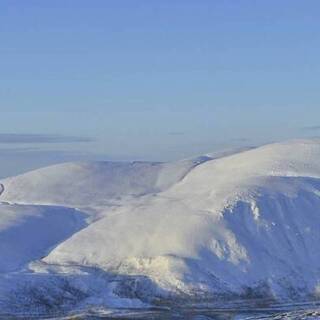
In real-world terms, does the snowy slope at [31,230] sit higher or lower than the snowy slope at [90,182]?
lower

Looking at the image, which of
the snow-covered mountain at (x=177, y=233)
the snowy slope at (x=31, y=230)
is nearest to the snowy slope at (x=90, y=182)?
the snow-covered mountain at (x=177, y=233)

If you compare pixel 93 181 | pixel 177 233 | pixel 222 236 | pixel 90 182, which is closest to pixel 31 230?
pixel 177 233

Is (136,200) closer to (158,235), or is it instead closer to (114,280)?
(158,235)

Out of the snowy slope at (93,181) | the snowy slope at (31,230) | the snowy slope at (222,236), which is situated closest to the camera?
the snowy slope at (222,236)

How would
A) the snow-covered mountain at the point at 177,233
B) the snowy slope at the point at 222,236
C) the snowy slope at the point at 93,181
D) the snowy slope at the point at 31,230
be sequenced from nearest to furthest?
the snow-covered mountain at the point at 177,233
the snowy slope at the point at 222,236
the snowy slope at the point at 31,230
the snowy slope at the point at 93,181

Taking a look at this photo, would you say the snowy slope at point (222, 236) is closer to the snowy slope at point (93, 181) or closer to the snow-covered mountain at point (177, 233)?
the snow-covered mountain at point (177, 233)

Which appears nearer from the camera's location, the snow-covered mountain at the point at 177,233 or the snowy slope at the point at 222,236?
the snow-covered mountain at the point at 177,233

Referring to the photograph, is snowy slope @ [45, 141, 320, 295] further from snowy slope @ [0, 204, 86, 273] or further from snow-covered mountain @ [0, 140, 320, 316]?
snowy slope @ [0, 204, 86, 273]

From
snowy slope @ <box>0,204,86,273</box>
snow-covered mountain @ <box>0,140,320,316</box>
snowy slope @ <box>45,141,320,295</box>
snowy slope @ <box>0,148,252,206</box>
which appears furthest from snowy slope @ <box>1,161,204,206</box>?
snowy slope @ <box>45,141,320,295</box>

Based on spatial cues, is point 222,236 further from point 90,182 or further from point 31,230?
point 90,182
